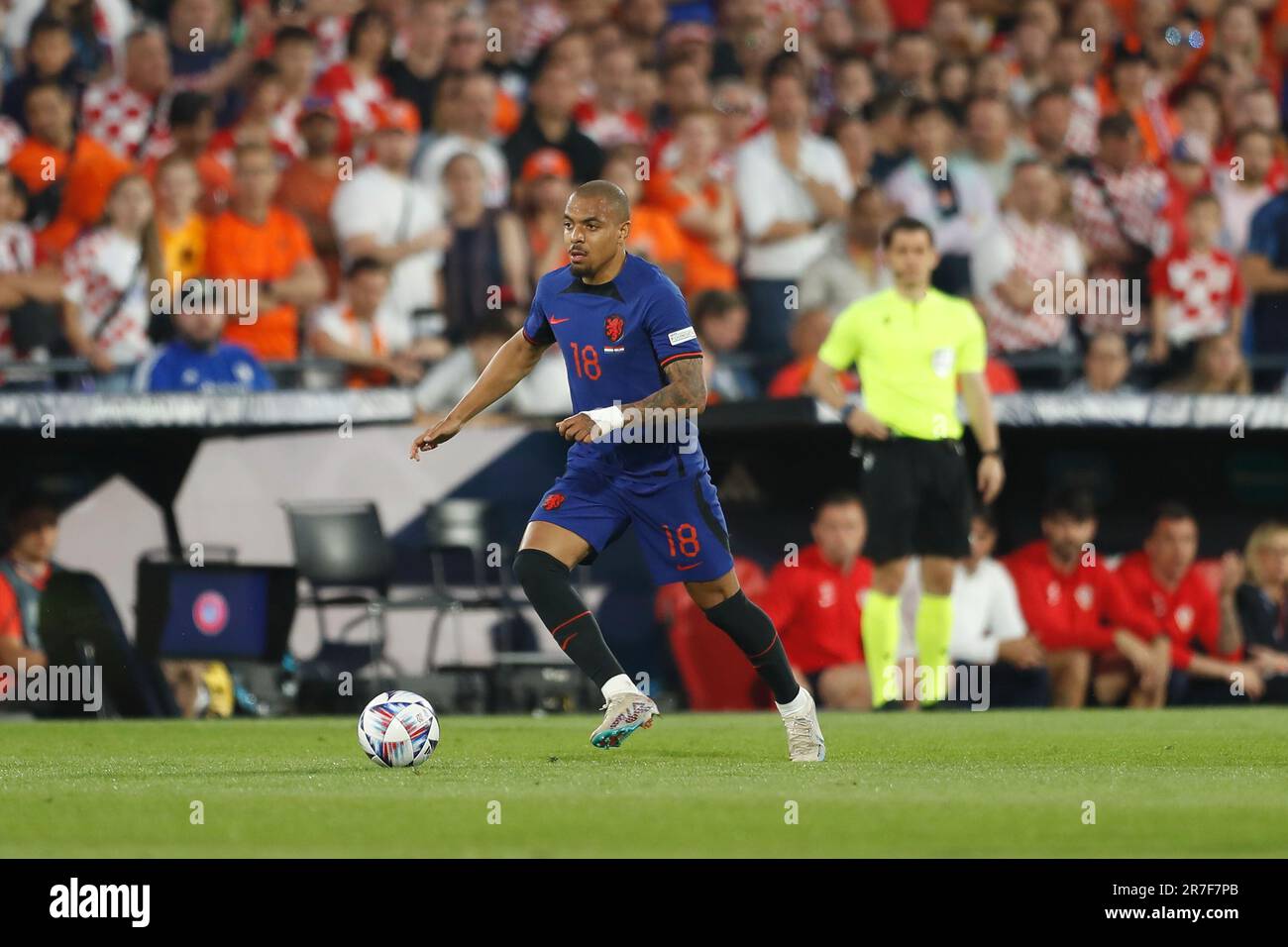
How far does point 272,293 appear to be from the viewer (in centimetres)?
1475

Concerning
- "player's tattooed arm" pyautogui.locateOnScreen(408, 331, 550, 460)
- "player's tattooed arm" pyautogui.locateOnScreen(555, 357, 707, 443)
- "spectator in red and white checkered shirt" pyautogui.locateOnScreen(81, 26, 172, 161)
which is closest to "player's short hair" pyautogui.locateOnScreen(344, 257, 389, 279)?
"spectator in red and white checkered shirt" pyautogui.locateOnScreen(81, 26, 172, 161)

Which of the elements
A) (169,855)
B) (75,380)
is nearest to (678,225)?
(75,380)

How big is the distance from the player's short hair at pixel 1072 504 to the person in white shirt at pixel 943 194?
1.74 metres

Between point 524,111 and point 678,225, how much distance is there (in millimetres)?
1443

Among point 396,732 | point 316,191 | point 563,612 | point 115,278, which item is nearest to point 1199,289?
point 316,191

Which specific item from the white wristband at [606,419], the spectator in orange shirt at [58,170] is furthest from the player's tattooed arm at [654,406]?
the spectator in orange shirt at [58,170]

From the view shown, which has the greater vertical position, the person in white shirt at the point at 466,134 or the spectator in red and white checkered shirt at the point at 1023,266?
the person in white shirt at the point at 466,134

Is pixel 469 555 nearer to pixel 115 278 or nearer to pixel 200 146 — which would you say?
pixel 115 278

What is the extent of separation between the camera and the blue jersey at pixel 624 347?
898 centimetres

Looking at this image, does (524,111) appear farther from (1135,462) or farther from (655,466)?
(655,466)

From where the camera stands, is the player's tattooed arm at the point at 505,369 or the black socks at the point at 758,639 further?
the player's tattooed arm at the point at 505,369

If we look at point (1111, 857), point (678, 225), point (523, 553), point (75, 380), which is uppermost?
point (678, 225)

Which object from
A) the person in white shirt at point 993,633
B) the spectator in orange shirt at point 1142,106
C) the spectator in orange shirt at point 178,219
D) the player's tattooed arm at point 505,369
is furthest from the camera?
the spectator in orange shirt at point 1142,106

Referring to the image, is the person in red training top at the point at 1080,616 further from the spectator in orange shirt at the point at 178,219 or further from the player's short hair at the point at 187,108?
the player's short hair at the point at 187,108
